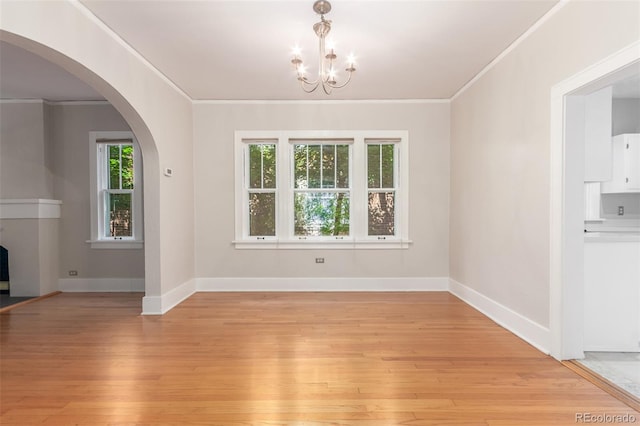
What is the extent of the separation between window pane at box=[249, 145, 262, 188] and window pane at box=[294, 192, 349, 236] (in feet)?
2.05

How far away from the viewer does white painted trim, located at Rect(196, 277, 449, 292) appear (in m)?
4.91

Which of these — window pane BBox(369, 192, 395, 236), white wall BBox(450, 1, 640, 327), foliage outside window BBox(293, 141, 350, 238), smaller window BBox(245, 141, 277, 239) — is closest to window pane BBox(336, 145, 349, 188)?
foliage outside window BBox(293, 141, 350, 238)

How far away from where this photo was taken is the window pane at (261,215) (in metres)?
5.05

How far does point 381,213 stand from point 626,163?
3.45m

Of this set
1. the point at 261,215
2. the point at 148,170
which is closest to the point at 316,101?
the point at 261,215

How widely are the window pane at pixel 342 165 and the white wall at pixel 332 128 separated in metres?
0.32

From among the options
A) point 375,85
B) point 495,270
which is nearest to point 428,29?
point 375,85

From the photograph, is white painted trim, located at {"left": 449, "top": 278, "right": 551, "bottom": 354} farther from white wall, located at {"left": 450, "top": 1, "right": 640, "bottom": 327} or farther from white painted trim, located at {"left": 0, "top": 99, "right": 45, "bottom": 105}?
white painted trim, located at {"left": 0, "top": 99, "right": 45, "bottom": 105}

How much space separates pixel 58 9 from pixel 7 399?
8.85 ft

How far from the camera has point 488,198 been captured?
3754mm

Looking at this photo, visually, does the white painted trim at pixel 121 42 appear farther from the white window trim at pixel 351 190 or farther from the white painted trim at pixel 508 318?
the white painted trim at pixel 508 318

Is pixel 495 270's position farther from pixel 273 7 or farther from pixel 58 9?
pixel 58 9

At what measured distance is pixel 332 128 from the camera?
4.89m

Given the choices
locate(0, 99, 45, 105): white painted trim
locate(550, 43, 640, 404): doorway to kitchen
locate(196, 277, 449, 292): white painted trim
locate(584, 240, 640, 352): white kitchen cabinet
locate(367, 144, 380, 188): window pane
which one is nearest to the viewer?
locate(550, 43, 640, 404): doorway to kitchen
